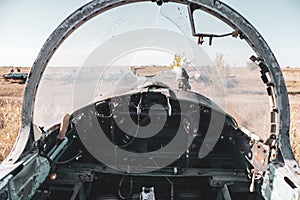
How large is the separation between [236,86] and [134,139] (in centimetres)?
2629

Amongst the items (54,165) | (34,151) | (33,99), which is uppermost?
(33,99)

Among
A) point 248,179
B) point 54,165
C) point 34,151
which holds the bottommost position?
point 248,179

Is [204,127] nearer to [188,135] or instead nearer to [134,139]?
[188,135]

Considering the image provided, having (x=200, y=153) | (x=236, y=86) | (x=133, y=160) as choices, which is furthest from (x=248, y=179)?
(x=236, y=86)

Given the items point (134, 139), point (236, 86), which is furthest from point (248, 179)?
point (236, 86)

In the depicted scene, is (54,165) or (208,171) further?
(208,171)

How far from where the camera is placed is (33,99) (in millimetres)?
2369

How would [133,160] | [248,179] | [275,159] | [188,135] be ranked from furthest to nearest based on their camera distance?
[188,135] → [133,160] → [248,179] → [275,159]

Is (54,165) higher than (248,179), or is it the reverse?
(54,165)

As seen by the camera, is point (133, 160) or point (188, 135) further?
point (188, 135)

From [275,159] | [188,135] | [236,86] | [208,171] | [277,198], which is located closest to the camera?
[277,198]

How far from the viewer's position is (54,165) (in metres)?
2.80

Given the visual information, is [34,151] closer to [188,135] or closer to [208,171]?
[208,171]

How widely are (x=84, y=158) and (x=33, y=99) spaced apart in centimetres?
153
